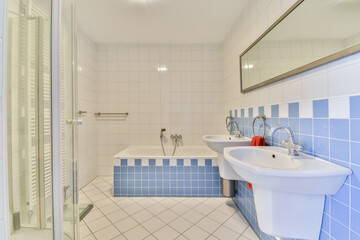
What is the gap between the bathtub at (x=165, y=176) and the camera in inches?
80.9

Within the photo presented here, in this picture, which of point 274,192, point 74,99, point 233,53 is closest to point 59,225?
point 74,99

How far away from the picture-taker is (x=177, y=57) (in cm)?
278

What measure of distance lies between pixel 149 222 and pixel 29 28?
171cm

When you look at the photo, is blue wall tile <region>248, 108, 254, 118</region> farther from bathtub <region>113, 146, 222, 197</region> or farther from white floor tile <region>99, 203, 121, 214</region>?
white floor tile <region>99, 203, 121, 214</region>

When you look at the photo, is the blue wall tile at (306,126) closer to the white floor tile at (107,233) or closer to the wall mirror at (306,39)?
the wall mirror at (306,39)

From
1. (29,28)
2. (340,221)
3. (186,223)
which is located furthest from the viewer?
(186,223)

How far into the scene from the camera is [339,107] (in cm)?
73

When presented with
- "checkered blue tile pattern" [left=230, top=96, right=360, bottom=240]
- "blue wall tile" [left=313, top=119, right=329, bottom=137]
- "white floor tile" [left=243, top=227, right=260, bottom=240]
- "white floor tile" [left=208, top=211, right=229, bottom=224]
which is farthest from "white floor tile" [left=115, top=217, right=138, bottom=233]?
"blue wall tile" [left=313, top=119, right=329, bottom=137]

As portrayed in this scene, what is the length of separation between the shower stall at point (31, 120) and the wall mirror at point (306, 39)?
4.13 feet

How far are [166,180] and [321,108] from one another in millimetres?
1784

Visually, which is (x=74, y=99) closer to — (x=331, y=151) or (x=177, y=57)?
(x=331, y=151)

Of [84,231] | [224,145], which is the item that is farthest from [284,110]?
[84,231]

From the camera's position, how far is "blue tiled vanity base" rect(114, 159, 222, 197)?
6.73ft

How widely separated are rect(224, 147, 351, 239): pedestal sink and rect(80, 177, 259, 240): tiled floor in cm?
71
